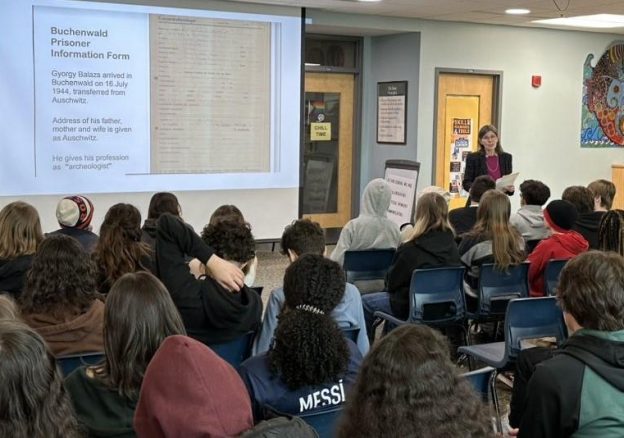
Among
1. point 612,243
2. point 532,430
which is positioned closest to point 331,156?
point 612,243

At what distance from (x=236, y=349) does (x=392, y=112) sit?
6.63 metres

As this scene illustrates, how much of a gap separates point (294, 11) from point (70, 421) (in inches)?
279

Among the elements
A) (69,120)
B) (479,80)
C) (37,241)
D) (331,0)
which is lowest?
(37,241)

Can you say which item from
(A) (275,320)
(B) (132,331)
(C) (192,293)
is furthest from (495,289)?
(B) (132,331)

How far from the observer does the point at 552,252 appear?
4.44 meters

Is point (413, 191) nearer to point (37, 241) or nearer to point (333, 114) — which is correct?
point (333, 114)

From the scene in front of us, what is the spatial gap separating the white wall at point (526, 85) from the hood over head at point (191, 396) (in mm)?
7668

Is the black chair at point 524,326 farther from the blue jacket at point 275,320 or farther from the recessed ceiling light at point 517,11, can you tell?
the recessed ceiling light at point 517,11

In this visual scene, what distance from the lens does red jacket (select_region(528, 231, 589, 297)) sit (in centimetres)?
442

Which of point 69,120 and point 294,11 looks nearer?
point 69,120

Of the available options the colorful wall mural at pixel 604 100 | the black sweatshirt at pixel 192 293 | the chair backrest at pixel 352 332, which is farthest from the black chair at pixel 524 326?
the colorful wall mural at pixel 604 100

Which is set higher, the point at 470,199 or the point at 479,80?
the point at 479,80

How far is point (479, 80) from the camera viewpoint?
9.48 metres

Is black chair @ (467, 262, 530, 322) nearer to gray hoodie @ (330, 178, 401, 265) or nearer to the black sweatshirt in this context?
gray hoodie @ (330, 178, 401, 265)
